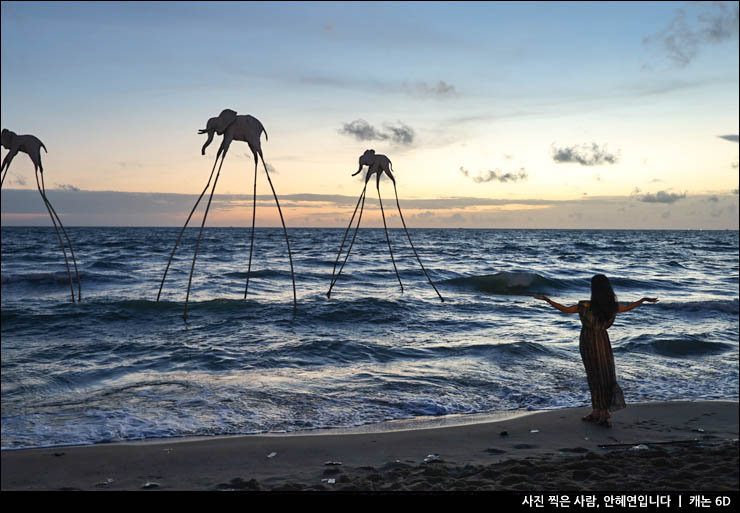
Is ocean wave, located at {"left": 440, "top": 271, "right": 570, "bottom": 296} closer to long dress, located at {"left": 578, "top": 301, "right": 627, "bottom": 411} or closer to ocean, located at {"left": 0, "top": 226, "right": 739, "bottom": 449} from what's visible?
ocean, located at {"left": 0, "top": 226, "right": 739, "bottom": 449}

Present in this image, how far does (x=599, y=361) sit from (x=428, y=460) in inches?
86.7

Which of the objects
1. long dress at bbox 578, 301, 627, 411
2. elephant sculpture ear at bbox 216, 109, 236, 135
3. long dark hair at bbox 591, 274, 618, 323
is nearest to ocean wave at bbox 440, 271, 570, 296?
long dress at bbox 578, 301, 627, 411

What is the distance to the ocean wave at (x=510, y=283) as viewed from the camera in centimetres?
2819

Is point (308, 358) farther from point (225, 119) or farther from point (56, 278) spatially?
point (56, 278)

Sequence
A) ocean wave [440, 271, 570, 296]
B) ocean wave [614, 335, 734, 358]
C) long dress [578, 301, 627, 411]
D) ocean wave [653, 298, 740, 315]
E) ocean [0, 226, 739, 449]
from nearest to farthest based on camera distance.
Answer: long dress [578, 301, 627, 411]
ocean [0, 226, 739, 449]
ocean wave [614, 335, 734, 358]
ocean wave [653, 298, 740, 315]
ocean wave [440, 271, 570, 296]

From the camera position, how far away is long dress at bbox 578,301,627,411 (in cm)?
540

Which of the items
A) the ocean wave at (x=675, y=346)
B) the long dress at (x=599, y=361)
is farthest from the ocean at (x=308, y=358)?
the long dress at (x=599, y=361)

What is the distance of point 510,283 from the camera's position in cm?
2936

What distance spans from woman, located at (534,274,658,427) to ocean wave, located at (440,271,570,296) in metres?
21.8

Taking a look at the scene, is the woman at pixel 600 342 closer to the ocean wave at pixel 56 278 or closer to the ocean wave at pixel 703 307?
the ocean wave at pixel 703 307

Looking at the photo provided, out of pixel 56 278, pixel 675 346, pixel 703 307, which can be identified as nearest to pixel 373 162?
pixel 675 346

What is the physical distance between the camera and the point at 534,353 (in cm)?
1270

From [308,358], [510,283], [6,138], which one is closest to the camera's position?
[6,138]
